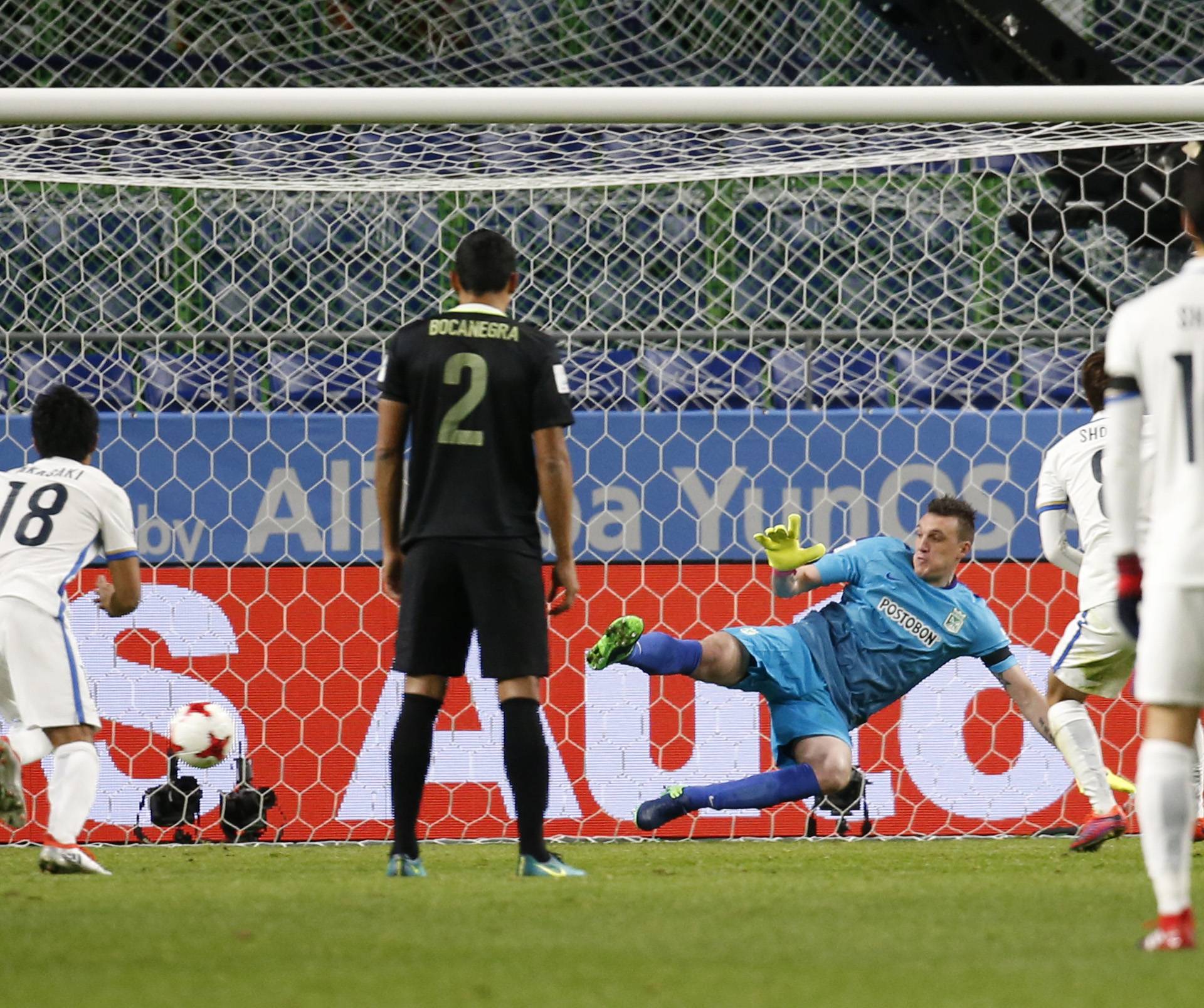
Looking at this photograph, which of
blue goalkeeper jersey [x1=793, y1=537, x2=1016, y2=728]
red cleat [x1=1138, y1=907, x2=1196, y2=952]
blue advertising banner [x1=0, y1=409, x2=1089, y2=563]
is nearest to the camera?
red cleat [x1=1138, y1=907, x2=1196, y2=952]

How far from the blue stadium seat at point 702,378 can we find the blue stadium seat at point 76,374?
223 centimetres

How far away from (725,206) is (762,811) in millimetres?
2940

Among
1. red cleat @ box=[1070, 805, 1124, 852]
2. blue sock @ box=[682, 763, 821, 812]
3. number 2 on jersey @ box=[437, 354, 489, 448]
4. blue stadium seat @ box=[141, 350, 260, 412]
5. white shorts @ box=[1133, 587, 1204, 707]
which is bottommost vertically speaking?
red cleat @ box=[1070, 805, 1124, 852]

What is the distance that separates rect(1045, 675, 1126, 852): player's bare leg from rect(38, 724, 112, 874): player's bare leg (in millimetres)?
2887

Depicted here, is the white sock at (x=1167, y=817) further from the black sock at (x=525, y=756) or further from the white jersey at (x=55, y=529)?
the white jersey at (x=55, y=529)

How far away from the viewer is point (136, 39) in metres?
10.1

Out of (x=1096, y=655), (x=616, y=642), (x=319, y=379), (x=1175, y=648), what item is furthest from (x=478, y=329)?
(x=319, y=379)

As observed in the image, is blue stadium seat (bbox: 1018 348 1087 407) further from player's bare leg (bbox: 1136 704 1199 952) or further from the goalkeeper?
player's bare leg (bbox: 1136 704 1199 952)

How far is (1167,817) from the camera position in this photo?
295 centimetres

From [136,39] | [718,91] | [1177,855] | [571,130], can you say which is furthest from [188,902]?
[136,39]

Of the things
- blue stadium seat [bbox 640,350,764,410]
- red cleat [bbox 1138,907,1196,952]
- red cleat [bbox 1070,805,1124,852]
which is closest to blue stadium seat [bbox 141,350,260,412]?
blue stadium seat [bbox 640,350,764,410]

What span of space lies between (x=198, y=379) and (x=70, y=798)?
3.32 metres

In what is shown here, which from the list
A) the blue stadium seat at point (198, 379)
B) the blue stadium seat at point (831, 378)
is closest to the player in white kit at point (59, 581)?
the blue stadium seat at point (198, 379)

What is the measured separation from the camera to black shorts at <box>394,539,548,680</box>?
14.2 feet
